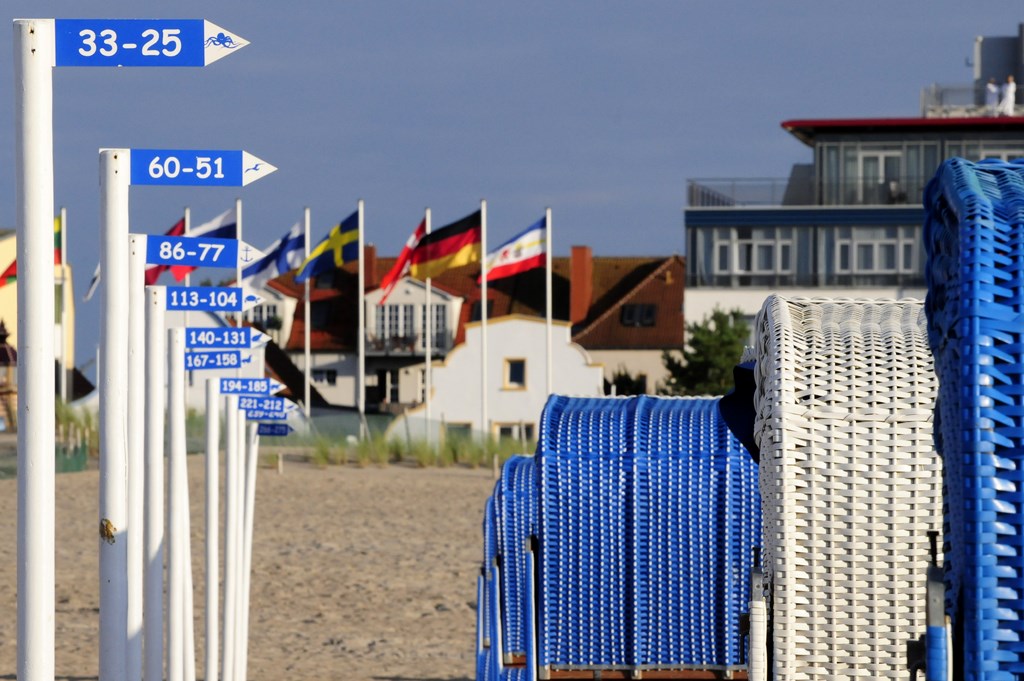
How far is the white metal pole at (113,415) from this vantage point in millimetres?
5324

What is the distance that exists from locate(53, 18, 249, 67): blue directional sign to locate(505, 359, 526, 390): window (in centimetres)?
5409

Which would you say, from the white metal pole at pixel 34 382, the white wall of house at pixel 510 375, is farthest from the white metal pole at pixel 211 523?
the white wall of house at pixel 510 375

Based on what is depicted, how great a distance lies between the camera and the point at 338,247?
44531 millimetres

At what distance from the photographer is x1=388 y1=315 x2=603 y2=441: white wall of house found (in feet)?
191

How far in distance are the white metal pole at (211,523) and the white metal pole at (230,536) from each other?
12cm

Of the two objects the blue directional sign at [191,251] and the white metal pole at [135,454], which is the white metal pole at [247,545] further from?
the white metal pole at [135,454]

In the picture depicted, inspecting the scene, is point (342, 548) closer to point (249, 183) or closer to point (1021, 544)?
point (249, 183)

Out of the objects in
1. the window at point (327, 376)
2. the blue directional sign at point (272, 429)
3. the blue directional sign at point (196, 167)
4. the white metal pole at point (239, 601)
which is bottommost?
the white metal pole at point (239, 601)

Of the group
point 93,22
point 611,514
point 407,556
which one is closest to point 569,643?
point 611,514

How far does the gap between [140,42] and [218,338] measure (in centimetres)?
489

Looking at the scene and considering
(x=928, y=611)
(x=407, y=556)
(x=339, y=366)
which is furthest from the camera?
(x=339, y=366)

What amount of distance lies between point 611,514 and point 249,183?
2.23 meters

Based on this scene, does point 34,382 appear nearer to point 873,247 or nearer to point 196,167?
point 196,167

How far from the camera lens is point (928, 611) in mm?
2762
